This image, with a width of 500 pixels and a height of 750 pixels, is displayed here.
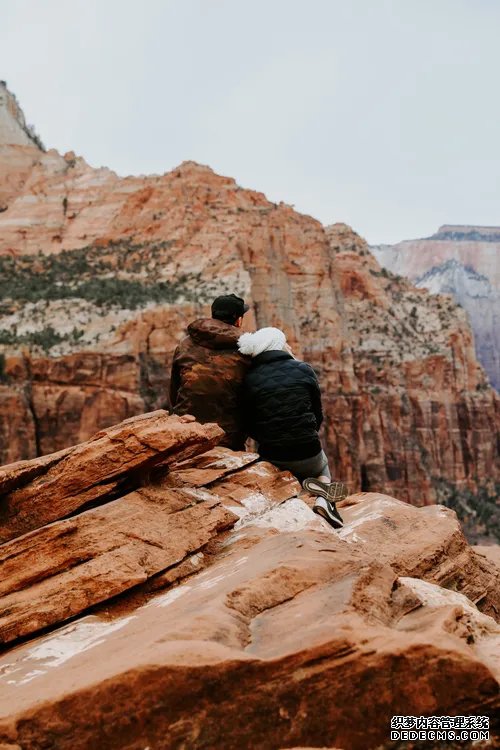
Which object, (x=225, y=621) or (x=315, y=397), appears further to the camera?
(x=315, y=397)

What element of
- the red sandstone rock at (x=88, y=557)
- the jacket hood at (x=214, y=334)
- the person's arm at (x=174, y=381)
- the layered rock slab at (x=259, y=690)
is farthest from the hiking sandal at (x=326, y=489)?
the layered rock slab at (x=259, y=690)

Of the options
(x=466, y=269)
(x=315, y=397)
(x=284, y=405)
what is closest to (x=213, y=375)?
(x=284, y=405)

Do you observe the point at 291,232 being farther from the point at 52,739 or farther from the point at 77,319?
the point at 52,739

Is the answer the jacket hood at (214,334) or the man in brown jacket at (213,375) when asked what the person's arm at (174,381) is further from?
the jacket hood at (214,334)

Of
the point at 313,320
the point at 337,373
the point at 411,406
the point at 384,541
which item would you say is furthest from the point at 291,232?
the point at 384,541

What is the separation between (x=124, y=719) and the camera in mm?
3664

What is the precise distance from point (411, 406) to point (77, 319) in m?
36.2

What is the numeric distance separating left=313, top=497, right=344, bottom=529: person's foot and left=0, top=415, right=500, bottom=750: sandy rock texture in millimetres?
138

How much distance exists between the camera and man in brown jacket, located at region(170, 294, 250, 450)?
320 inches

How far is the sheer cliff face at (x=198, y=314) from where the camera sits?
1129 inches

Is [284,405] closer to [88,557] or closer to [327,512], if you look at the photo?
[327,512]

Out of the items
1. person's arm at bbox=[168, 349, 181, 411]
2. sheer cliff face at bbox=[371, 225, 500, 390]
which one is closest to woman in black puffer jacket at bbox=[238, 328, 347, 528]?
person's arm at bbox=[168, 349, 181, 411]

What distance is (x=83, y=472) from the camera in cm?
623

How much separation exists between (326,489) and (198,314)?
24.7m
